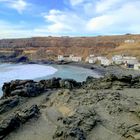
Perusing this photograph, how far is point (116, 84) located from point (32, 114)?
9597mm

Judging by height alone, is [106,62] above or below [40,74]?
below

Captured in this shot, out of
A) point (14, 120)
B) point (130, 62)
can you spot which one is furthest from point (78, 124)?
point (130, 62)

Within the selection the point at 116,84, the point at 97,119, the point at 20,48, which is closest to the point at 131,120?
the point at 97,119

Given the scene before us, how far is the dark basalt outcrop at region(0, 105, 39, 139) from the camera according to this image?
42.5ft

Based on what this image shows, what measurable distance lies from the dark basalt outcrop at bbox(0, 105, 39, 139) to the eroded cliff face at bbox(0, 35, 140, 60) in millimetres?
109005

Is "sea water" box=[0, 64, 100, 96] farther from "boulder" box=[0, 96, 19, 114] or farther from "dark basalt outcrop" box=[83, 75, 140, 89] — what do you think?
"boulder" box=[0, 96, 19, 114]

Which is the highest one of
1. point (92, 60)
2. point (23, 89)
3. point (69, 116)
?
point (69, 116)

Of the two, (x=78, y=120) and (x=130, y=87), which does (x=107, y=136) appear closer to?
(x=78, y=120)

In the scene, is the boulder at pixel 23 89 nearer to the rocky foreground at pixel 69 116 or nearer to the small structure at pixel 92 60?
the rocky foreground at pixel 69 116

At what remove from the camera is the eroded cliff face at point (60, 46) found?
133 metres

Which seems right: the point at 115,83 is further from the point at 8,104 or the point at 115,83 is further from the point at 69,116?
the point at 69,116

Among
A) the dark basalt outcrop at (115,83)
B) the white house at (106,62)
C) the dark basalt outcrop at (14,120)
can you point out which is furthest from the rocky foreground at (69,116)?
the white house at (106,62)

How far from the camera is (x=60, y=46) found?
150 metres

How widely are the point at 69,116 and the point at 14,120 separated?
8.11 feet
